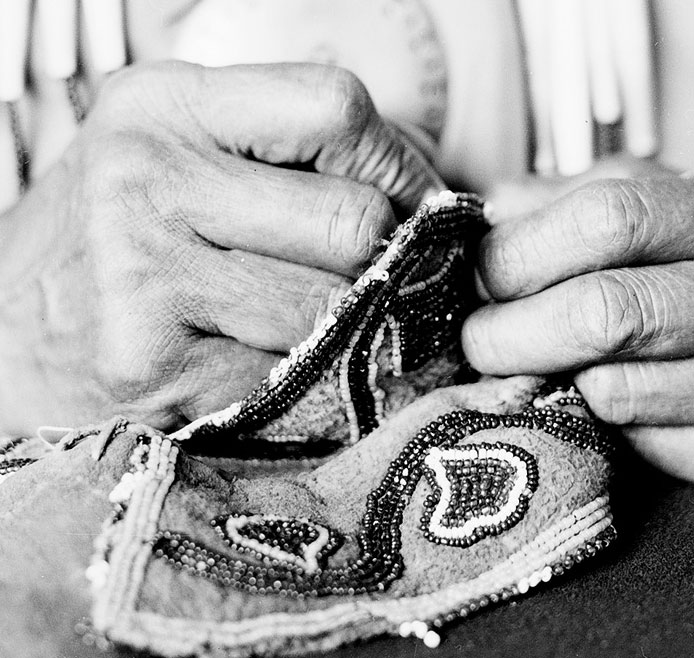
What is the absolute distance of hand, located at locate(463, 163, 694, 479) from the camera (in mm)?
522

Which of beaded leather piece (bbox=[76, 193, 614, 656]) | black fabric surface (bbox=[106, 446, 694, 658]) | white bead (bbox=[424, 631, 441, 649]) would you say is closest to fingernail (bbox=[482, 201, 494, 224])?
beaded leather piece (bbox=[76, 193, 614, 656])

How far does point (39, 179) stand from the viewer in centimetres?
75

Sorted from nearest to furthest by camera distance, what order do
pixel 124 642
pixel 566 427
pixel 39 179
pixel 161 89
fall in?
pixel 124 642 → pixel 566 427 → pixel 161 89 → pixel 39 179

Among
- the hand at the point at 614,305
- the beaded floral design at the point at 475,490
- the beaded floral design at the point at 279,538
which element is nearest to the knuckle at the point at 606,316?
the hand at the point at 614,305

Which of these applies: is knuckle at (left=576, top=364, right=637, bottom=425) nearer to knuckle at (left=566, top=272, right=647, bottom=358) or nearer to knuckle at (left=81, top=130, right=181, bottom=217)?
knuckle at (left=566, top=272, right=647, bottom=358)

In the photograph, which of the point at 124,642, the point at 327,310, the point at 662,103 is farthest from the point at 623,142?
the point at 124,642

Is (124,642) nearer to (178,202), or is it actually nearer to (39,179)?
(178,202)

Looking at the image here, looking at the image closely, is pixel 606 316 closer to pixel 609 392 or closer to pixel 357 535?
pixel 609 392

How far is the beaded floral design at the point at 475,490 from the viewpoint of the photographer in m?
0.45

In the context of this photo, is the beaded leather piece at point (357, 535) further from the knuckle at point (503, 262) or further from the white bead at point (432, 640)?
the knuckle at point (503, 262)

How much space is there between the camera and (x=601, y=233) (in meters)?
0.53

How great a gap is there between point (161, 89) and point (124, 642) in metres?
0.41

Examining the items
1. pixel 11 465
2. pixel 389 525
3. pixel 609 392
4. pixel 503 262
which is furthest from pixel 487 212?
pixel 11 465

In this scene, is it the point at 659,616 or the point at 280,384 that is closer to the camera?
the point at 659,616
